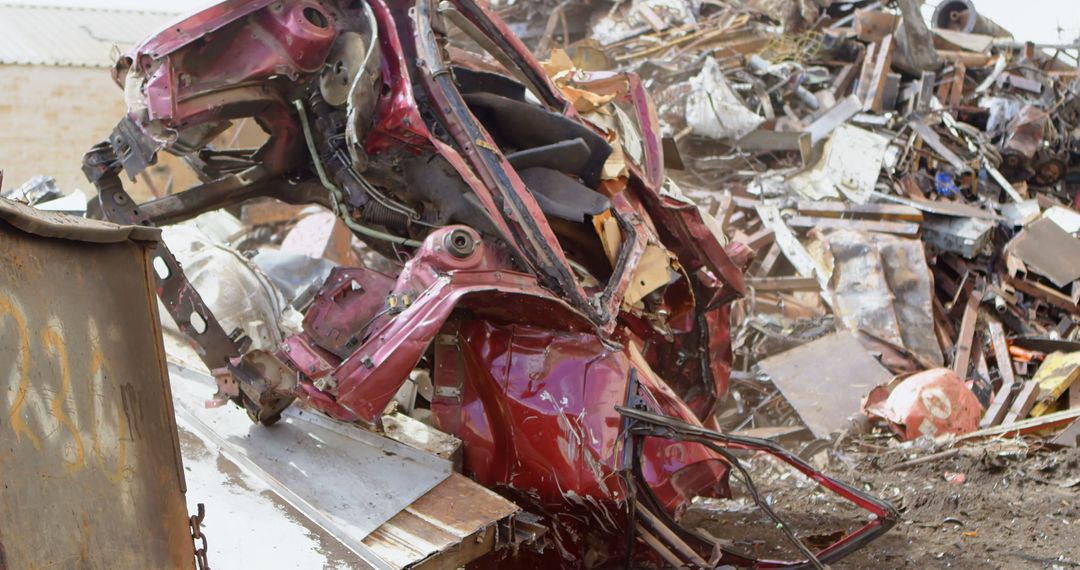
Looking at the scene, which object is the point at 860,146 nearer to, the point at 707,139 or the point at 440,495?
the point at 707,139

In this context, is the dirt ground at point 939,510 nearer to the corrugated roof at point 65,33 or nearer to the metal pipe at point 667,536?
the metal pipe at point 667,536

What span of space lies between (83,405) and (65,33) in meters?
12.9

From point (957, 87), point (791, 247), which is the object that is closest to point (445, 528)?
point (791, 247)

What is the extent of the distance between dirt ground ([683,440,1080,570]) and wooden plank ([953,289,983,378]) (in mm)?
1999

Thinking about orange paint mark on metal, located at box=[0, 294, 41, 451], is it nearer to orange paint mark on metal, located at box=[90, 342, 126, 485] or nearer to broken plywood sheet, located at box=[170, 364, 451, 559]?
orange paint mark on metal, located at box=[90, 342, 126, 485]

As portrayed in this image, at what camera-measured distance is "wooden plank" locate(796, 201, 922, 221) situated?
29.0ft

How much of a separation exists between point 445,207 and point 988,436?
4063mm

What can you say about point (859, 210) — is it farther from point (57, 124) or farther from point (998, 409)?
point (57, 124)

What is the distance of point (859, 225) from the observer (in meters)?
8.87

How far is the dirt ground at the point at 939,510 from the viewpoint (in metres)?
4.40

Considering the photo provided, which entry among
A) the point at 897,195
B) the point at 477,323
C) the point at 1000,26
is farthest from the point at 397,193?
the point at 1000,26

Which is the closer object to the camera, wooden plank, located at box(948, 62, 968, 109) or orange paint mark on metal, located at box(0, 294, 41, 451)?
orange paint mark on metal, located at box(0, 294, 41, 451)

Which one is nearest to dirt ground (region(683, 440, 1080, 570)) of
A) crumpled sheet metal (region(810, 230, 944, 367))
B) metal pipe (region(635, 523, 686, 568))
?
metal pipe (region(635, 523, 686, 568))

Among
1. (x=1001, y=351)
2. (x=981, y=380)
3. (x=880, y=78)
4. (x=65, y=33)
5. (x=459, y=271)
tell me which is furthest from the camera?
(x=65, y=33)
